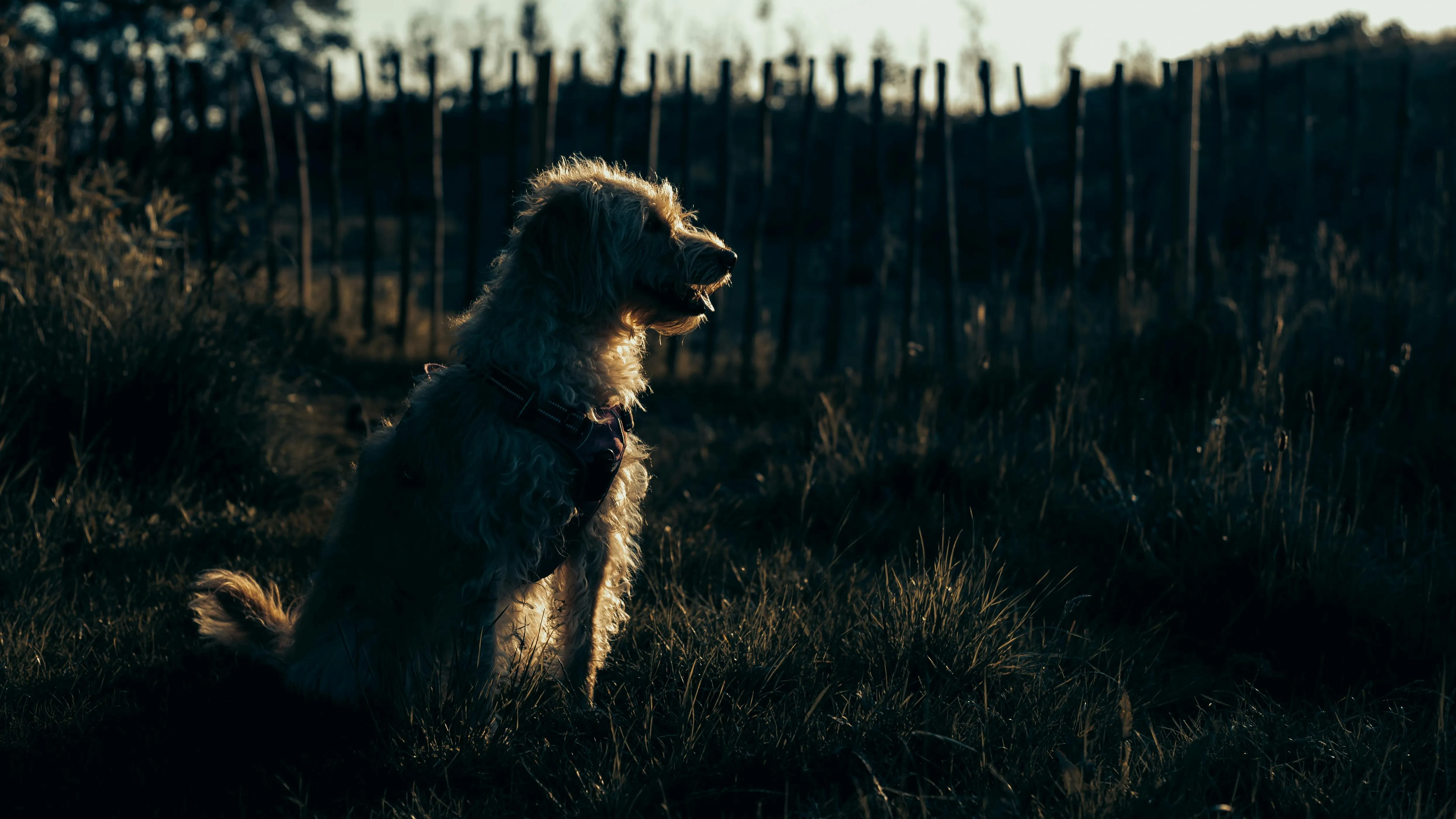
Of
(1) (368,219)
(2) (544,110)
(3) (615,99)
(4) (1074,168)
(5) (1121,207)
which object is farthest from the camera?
(1) (368,219)

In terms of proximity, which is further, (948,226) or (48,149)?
(948,226)

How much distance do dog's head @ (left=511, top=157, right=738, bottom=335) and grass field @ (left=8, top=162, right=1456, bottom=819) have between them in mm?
1065

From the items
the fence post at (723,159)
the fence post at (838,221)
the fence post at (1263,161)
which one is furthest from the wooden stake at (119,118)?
the fence post at (1263,161)

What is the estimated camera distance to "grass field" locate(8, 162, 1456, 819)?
2578 millimetres

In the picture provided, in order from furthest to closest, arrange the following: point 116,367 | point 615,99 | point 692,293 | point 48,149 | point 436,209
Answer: point 436,209 < point 615,99 < point 48,149 < point 116,367 < point 692,293

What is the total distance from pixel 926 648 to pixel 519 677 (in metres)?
1.26

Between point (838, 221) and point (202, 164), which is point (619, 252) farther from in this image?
point (202, 164)

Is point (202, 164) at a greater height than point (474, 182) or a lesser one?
greater

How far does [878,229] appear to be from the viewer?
834 cm

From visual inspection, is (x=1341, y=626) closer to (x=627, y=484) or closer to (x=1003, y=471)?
(x=1003, y=471)

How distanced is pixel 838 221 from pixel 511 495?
6.23 metres

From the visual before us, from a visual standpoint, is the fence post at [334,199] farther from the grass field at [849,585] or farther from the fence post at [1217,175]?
the fence post at [1217,175]

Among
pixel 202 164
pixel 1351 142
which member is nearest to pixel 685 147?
pixel 202 164

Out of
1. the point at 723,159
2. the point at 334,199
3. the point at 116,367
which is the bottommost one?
the point at 116,367
